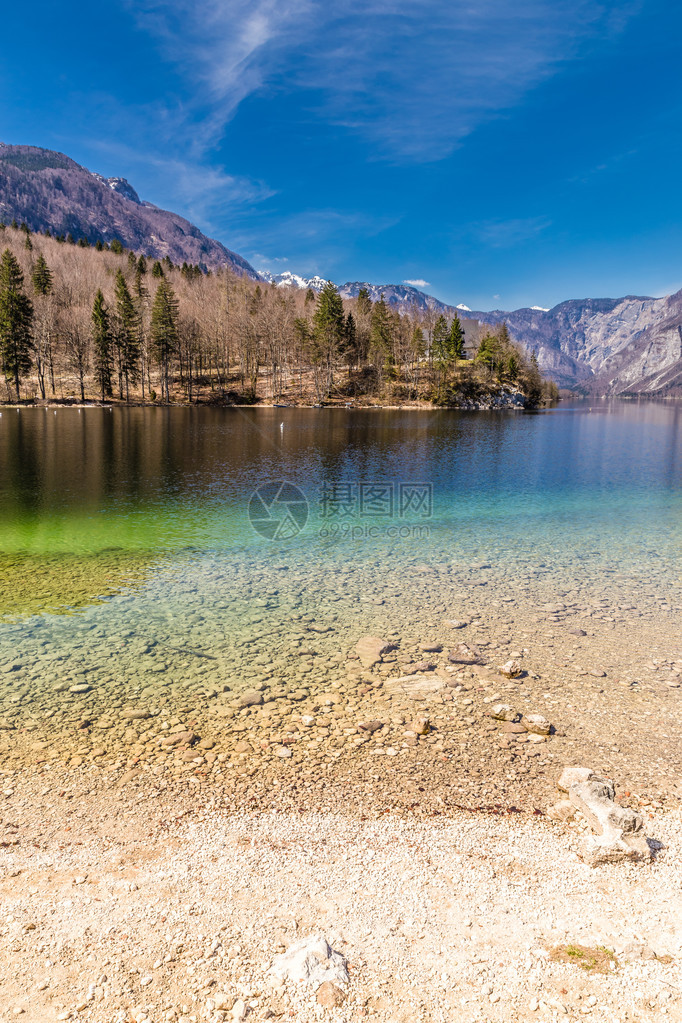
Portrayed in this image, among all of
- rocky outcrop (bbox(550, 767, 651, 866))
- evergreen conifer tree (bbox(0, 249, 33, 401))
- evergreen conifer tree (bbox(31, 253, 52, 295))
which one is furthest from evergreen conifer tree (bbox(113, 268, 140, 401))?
rocky outcrop (bbox(550, 767, 651, 866))

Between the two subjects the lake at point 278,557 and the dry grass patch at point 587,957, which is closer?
the dry grass patch at point 587,957

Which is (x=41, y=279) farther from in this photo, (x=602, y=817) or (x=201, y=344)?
(x=602, y=817)

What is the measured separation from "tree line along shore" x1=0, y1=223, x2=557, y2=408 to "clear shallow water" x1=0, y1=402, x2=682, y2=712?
66425mm

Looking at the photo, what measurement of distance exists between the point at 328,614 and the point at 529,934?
993cm

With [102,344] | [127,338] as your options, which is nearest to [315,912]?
[102,344]

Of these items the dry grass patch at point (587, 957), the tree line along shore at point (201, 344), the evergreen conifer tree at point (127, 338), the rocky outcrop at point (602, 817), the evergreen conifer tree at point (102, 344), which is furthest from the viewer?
the evergreen conifer tree at point (127, 338)

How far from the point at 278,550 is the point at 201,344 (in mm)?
113549

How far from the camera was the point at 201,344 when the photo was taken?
122m

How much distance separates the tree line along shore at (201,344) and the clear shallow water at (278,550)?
218 ft

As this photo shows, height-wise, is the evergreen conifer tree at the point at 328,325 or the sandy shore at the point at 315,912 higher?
the evergreen conifer tree at the point at 328,325

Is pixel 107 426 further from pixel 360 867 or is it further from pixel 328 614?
pixel 360 867

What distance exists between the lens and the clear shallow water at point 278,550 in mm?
12953

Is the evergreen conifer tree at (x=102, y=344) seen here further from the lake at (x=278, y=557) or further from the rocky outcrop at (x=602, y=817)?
the rocky outcrop at (x=602, y=817)

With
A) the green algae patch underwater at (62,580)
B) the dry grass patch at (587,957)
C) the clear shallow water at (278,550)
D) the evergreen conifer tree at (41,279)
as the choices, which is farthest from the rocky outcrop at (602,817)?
the evergreen conifer tree at (41,279)
